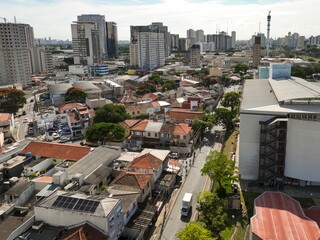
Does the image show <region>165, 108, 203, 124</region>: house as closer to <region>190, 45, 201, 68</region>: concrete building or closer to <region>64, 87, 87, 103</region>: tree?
<region>64, 87, 87, 103</region>: tree

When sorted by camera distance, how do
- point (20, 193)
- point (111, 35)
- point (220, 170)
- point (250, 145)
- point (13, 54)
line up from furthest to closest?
1. point (111, 35)
2. point (13, 54)
3. point (250, 145)
4. point (220, 170)
5. point (20, 193)

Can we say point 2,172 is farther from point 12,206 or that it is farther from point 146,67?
point 146,67

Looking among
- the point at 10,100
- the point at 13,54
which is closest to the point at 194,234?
the point at 10,100

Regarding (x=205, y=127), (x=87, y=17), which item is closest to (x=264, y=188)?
(x=205, y=127)

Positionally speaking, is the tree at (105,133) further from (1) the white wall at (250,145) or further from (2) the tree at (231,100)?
(2) the tree at (231,100)

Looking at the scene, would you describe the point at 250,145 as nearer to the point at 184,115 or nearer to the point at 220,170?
the point at 220,170
